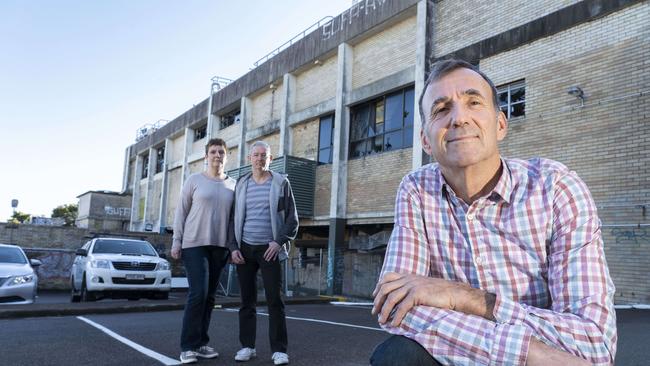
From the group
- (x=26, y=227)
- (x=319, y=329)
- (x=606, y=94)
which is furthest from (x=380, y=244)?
(x=26, y=227)

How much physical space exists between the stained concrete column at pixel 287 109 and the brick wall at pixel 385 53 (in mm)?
3559

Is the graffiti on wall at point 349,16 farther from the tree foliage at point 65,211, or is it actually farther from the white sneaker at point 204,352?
the tree foliage at point 65,211

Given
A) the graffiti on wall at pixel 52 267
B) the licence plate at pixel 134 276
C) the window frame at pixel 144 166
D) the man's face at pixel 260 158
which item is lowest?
the graffiti on wall at pixel 52 267

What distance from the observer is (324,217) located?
56.0 ft

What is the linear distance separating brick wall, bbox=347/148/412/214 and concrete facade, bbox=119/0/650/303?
3 cm

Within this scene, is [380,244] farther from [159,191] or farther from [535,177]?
[159,191]

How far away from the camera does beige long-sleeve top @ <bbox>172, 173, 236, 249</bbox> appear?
14.8ft

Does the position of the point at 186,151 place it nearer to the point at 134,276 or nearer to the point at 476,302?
the point at 134,276

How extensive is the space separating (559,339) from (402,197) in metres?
0.81

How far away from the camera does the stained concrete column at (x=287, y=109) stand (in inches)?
753

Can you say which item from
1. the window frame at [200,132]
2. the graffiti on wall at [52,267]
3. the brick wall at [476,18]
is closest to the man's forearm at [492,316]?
the brick wall at [476,18]

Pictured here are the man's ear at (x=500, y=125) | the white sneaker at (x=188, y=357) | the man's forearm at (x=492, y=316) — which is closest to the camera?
the man's forearm at (x=492, y=316)

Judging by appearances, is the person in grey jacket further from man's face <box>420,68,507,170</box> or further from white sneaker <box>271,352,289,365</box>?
man's face <box>420,68,507,170</box>

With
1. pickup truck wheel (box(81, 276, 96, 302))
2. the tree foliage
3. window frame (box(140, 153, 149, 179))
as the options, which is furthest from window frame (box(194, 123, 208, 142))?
the tree foliage
